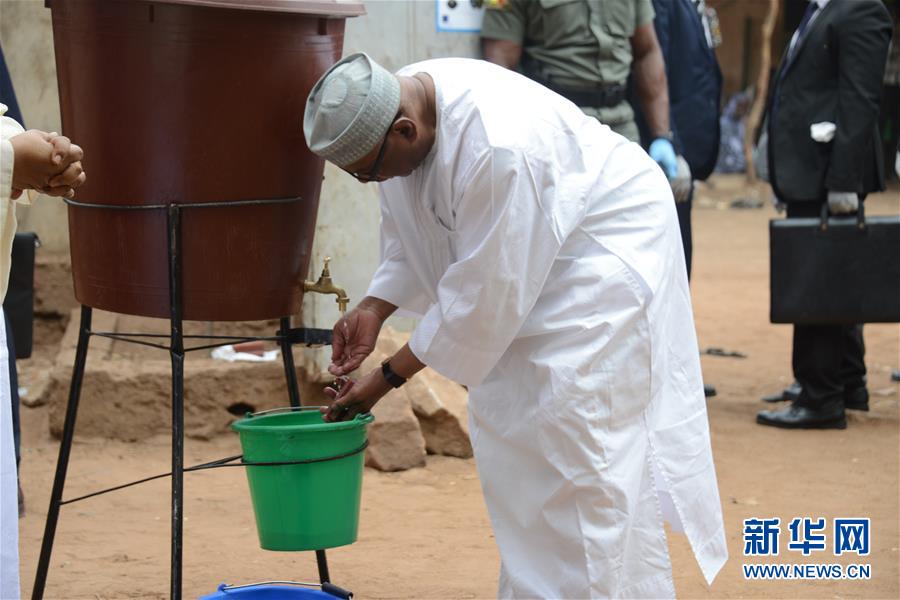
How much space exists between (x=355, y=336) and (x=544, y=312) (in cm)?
56

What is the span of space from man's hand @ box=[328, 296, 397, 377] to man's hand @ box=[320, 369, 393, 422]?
6 centimetres

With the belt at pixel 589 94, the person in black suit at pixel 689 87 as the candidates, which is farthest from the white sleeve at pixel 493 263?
the person in black suit at pixel 689 87

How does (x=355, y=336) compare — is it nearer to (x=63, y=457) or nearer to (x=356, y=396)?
(x=356, y=396)

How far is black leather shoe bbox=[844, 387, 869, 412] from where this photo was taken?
19.9ft

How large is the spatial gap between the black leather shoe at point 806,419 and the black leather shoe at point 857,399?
0.83 feet

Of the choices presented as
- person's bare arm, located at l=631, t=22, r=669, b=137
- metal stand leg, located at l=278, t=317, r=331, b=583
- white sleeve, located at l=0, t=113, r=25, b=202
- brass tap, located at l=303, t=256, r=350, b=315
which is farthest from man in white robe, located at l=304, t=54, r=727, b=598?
person's bare arm, located at l=631, t=22, r=669, b=137

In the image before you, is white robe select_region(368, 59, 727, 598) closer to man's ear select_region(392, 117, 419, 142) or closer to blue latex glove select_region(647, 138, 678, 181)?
man's ear select_region(392, 117, 419, 142)

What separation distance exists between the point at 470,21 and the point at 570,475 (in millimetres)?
3437

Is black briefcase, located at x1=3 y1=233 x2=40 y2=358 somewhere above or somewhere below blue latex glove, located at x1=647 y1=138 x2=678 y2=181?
below

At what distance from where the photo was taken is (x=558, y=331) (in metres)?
2.77

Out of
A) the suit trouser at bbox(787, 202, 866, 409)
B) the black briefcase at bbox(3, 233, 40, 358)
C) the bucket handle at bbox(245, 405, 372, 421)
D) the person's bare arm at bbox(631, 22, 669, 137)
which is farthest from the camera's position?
the suit trouser at bbox(787, 202, 866, 409)

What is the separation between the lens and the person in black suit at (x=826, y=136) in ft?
17.9

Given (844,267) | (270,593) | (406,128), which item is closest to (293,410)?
(270,593)

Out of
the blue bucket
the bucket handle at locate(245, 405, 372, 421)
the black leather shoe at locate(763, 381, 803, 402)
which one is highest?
the bucket handle at locate(245, 405, 372, 421)
